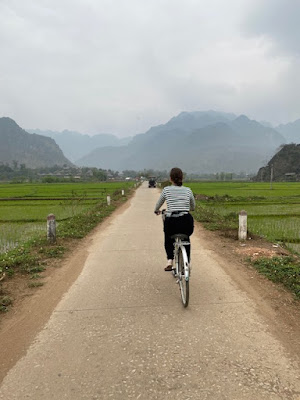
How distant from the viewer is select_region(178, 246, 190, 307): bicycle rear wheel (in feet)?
13.8

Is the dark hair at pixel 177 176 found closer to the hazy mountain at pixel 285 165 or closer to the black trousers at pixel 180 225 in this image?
the black trousers at pixel 180 225

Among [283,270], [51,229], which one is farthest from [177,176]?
[51,229]

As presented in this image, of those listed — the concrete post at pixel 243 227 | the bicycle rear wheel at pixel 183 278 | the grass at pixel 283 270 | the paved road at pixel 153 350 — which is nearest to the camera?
the paved road at pixel 153 350

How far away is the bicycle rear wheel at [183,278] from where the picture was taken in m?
4.21

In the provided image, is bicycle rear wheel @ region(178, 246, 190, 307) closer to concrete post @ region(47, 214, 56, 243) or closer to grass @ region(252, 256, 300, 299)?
grass @ region(252, 256, 300, 299)

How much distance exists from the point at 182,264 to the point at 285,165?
10543 centimetres

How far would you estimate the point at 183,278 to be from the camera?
4535 mm

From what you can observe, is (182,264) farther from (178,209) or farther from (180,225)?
(178,209)

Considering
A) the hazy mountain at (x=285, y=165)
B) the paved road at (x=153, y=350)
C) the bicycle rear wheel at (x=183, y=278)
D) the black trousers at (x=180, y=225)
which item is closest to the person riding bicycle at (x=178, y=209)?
the black trousers at (x=180, y=225)

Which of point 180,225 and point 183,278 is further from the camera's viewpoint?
point 180,225

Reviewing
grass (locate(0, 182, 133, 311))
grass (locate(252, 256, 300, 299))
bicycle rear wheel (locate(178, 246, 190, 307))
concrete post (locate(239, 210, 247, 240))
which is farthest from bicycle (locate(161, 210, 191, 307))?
concrete post (locate(239, 210, 247, 240))

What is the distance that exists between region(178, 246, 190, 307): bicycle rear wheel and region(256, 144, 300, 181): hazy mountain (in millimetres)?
96976

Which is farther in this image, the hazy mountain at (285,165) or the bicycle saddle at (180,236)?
the hazy mountain at (285,165)

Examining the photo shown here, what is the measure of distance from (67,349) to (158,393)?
3.88ft
